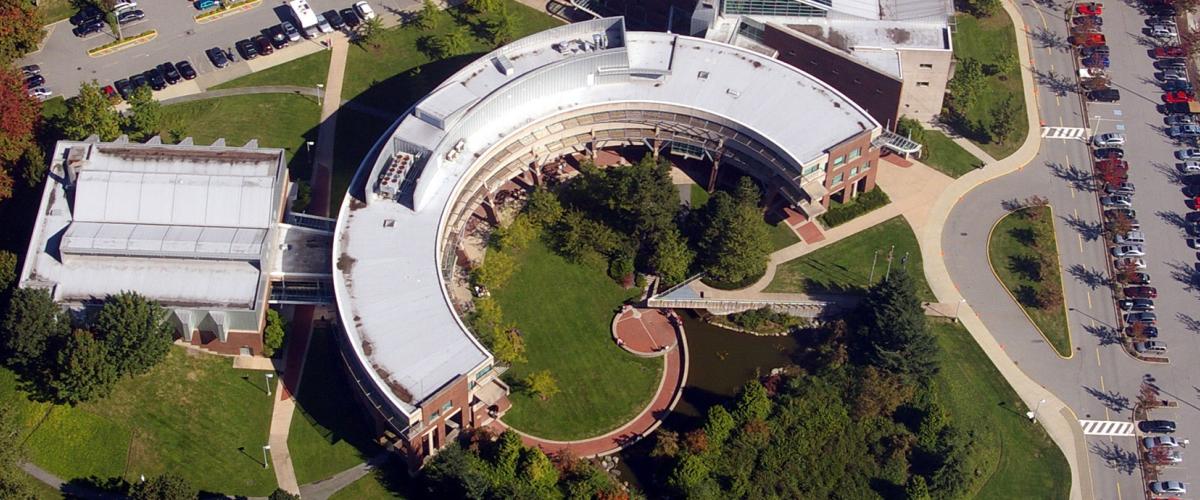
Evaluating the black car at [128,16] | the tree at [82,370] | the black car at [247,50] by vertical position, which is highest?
the black car at [247,50]

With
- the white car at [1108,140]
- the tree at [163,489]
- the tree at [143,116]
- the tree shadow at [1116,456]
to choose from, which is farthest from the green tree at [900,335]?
the tree at [143,116]

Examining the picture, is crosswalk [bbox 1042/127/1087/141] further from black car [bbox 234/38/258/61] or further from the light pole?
black car [bbox 234/38/258/61]

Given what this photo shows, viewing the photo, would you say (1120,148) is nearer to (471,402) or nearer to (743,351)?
(743,351)

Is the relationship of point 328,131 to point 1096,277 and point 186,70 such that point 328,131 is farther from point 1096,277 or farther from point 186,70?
point 1096,277

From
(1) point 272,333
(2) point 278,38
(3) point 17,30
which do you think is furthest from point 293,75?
(1) point 272,333

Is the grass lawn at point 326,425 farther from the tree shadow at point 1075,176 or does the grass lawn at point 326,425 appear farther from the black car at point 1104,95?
the black car at point 1104,95
